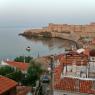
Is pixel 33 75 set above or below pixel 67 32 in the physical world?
below

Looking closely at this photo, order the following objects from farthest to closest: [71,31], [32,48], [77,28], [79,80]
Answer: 1. [77,28]
2. [71,31]
3. [32,48]
4. [79,80]

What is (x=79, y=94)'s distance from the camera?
6.98m

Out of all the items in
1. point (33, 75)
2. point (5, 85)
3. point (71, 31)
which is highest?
point (71, 31)

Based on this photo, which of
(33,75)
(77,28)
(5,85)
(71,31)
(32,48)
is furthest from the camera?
(77,28)

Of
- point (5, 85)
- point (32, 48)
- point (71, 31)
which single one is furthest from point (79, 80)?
point (71, 31)

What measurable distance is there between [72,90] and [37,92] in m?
1.86

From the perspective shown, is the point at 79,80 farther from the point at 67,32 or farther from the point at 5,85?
the point at 67,32

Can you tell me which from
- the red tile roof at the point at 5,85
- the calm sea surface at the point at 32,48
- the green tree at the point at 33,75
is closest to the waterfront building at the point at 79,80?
the red tile roof at the point at 5,85

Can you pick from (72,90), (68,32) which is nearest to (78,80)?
(72,90)

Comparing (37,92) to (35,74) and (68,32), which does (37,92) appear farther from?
(68,32)

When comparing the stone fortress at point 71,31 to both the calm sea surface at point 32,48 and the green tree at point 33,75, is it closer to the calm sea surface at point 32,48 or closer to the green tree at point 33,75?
the calm sea surface at point 32,48

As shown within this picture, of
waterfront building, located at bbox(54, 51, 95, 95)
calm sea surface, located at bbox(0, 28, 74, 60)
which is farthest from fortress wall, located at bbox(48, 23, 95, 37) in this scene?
waterfront building, located at bbox(54, 51, 95, 95)

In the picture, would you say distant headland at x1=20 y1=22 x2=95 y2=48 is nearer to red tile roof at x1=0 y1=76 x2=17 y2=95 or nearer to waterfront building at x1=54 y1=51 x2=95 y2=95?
waterfront building at x1=54 y1=51 x2=95 y2=95

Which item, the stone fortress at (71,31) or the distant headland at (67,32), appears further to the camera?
the distant headland at (67,32)
